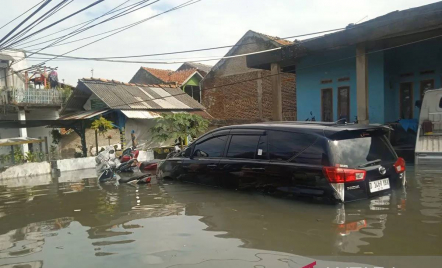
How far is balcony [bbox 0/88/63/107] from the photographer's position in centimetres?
1909

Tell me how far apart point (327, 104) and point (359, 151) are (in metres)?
10.3

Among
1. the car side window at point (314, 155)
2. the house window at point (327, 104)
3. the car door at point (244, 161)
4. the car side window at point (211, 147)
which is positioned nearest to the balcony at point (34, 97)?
the house window at point (327, 104)

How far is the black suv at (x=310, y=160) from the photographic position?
4.54 metres

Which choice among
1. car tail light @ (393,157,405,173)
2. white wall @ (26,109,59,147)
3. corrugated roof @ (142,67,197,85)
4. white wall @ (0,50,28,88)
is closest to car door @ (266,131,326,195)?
car tail light @ (393,157,405,173)

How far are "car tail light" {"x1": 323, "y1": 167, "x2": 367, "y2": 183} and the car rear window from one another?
0.09m

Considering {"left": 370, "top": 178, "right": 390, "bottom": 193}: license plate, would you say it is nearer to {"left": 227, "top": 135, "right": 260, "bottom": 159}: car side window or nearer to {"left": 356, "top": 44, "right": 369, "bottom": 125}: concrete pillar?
{"left": 227, "top": 135, "right": 260, "bottom": 159}: car side window

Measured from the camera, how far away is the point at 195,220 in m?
4.82

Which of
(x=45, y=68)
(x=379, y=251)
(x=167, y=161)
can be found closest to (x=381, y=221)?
(x=379, y=251)

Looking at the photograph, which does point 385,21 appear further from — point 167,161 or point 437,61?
point 167,161

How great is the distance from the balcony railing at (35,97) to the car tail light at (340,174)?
19.5 meters

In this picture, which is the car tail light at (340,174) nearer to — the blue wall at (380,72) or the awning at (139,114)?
the blue wall at (380,72)

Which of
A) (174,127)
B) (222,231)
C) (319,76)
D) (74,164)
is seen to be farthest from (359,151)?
(174,127)

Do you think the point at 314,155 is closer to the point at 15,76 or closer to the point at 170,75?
the point at 15,76

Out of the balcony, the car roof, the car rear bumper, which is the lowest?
the car rear bumper
